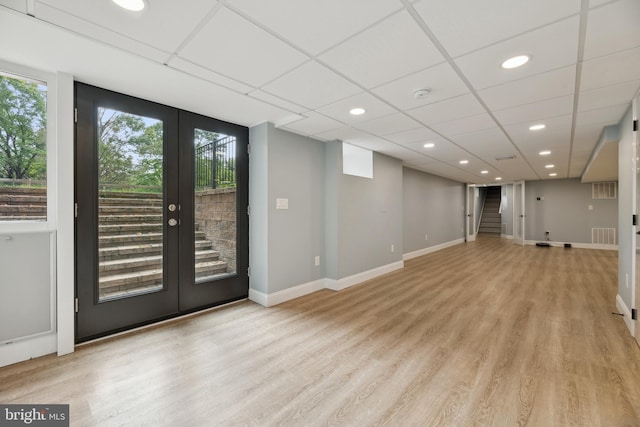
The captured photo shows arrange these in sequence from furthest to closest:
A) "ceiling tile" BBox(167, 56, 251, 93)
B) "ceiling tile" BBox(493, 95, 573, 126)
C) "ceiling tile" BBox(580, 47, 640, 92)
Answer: "ceiling tile" BBox(493, 95, 573, 126), "ceiling tile" BBox(167, 56, 251, 93), "ceiling tile" BBox(580, 47, 640, 92)

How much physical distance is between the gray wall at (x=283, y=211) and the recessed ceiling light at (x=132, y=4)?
201 centimetres

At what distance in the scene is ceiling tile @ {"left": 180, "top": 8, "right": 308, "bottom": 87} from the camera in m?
1.69

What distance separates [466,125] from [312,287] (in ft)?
10.3

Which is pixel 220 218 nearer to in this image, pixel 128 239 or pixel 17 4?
pixel 128 239

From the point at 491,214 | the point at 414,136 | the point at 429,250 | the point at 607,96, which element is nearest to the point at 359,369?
the point at 414,136

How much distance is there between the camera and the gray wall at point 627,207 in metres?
2.78

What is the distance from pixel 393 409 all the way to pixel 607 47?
2802 millimetres

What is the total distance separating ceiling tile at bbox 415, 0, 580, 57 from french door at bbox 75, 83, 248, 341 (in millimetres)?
2723

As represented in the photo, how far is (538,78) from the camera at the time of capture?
224 centimetres

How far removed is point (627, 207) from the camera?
2959 millimetres

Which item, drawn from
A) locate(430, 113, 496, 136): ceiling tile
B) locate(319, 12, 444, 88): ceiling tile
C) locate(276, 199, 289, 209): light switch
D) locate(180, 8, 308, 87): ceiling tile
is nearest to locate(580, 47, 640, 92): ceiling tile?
locate(430, 113, 496, 136): ceiling tile

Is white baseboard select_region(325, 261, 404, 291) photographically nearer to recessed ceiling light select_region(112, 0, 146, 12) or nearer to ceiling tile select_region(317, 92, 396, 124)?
ceiling tile select_region(317, 92, 396, 124)

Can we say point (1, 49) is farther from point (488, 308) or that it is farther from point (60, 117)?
point (488, 308)

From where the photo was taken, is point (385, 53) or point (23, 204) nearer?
point (385, 53)
